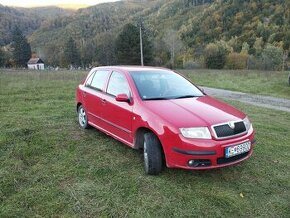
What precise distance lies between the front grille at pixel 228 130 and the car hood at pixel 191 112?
0.08 m

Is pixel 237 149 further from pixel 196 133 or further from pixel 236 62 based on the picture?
pixel 236 62

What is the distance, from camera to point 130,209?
379cm

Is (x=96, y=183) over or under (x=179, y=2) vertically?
under

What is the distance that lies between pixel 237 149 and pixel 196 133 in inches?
25.9

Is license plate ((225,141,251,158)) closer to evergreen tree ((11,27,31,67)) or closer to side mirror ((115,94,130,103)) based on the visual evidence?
side mirror ((115,94,130,103))

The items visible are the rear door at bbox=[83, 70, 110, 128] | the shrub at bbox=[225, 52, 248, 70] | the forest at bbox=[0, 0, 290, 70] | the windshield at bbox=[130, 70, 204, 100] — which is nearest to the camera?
the windshield at bbox=[130, 70, 204, 100]

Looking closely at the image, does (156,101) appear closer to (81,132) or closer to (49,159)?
(49,159)

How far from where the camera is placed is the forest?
51.8 metres

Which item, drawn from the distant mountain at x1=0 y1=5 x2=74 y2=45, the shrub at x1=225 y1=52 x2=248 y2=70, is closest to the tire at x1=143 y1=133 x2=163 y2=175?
the shrub at x1=225 y1=52 x2=248 y2=70

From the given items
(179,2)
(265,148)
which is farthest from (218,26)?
(265,148)

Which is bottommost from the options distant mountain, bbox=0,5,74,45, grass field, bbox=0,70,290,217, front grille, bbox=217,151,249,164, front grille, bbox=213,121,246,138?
grass field, bbox=0,70,290,217

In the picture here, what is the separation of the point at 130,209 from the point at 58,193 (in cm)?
101

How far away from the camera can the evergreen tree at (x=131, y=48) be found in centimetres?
5069

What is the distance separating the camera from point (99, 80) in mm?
6406
